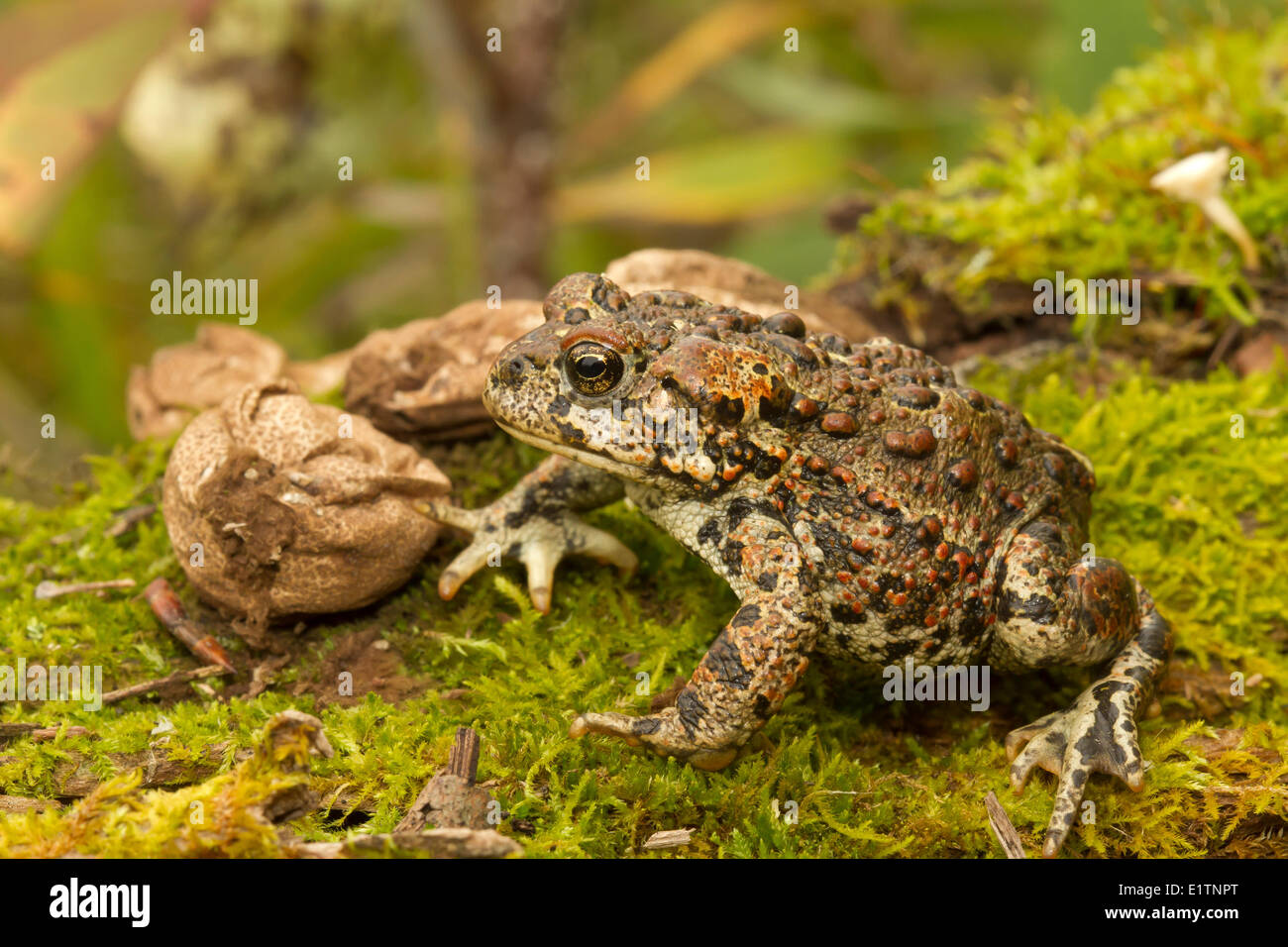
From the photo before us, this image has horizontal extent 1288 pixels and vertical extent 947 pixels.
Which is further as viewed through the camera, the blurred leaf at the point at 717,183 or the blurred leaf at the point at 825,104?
the blurred leaf at the point at 825,104

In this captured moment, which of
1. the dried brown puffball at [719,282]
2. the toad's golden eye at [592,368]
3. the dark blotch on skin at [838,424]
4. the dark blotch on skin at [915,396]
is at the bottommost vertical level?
the dark blotch on skin at [838,424]

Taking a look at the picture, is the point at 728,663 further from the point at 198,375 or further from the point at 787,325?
the point at 198,375

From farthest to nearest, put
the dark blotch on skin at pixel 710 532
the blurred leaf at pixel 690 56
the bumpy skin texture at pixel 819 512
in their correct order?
the blurred leaf at pixel 690 56
the dark blotch on skin at pixel 710 532
the bumpy skin texture at pixel 819 512

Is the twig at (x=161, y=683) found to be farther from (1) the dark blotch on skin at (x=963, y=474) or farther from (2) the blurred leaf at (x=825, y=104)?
(2) the blurred leaf at (x=825, y=104)

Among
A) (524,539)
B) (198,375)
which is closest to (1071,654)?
(524,539)

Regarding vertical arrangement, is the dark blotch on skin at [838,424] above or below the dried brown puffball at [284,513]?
above

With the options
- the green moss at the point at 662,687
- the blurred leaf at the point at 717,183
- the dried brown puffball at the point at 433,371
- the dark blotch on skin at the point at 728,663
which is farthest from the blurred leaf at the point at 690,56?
the dark blotch on skin at the point at 728,663
